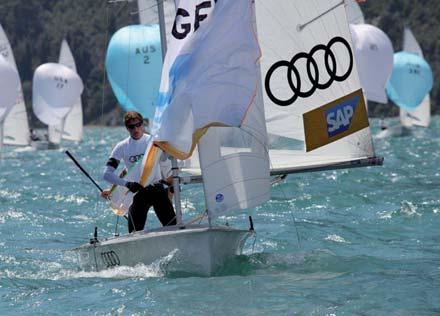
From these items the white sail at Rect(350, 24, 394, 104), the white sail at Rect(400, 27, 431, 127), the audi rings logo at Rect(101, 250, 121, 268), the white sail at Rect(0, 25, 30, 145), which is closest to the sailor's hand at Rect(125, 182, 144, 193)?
the audi rings logo at Rect(101, 250, 121, 268)

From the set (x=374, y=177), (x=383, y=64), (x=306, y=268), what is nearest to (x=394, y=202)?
(x=374, y=177)

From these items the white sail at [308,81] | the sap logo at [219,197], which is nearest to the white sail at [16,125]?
the white sail at [308,81]

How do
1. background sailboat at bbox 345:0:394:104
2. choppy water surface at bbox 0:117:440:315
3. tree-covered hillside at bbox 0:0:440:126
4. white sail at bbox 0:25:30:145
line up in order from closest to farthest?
choppy water surface at bbox 0:117:440:315 < background sailboat at bbox 345:0:394:104 < white sail at bbox 0:25:30:145 < tree-covered hillside at bbox 0:0:440:126

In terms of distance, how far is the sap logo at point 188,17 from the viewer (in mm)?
8578

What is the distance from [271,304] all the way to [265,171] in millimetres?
1402

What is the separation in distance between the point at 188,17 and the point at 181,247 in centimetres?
174

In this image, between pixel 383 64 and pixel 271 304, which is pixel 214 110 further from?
pixel 383 64

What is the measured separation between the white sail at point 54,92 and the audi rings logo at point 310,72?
29.7m

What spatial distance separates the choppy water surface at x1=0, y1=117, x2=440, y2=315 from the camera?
7.72 metres

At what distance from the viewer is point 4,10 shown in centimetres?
12512

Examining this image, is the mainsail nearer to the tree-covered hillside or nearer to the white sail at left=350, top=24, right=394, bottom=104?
the white sail at left=350, top=24, right=394, bottom=104

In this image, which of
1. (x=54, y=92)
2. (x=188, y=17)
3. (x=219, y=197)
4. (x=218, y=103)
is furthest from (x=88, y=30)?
(x=218, y=103)

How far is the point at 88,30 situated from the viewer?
122250mm

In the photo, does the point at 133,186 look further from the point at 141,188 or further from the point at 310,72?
the point at 310,72
